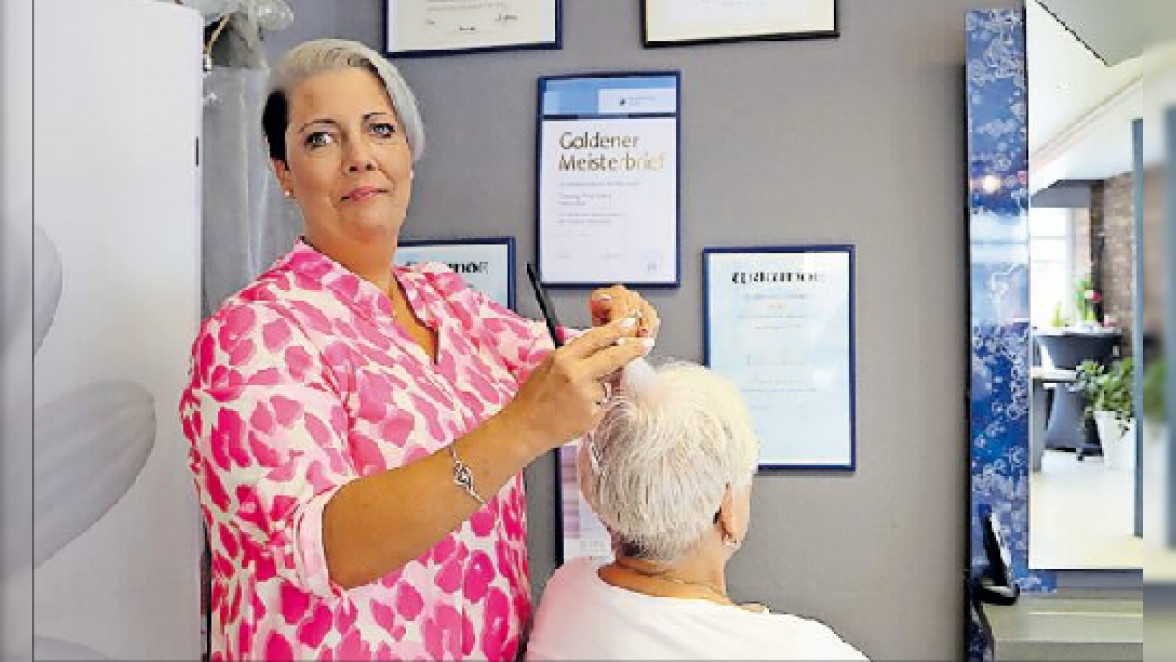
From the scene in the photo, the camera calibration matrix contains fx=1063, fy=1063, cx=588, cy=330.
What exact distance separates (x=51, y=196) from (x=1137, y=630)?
186 cm

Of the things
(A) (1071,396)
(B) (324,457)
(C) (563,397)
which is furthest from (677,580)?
(A) (1071,396)

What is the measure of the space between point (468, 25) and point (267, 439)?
1466 millimetres

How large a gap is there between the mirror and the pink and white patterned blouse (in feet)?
3.64

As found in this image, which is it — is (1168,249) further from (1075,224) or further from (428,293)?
(1075,224)

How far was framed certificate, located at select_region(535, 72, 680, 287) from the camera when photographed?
228cm

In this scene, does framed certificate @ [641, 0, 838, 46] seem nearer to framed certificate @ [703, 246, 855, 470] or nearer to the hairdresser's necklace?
framed certificate @ [703, 246, 855, 470]

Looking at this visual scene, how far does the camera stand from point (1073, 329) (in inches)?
80.0

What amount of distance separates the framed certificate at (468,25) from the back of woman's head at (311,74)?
3.20 feet

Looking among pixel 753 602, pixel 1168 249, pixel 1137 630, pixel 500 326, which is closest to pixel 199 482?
pixel 500 326

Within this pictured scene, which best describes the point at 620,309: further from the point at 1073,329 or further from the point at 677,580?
the point at 1073,329

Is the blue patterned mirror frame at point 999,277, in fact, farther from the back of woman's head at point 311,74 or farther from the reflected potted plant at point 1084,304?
the back of woman's head at point 311,74

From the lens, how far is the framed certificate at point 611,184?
228 centimetres

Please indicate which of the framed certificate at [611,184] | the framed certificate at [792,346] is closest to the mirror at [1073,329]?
the framed certificate at [792,346]

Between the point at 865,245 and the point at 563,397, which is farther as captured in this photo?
the point at 865,245
